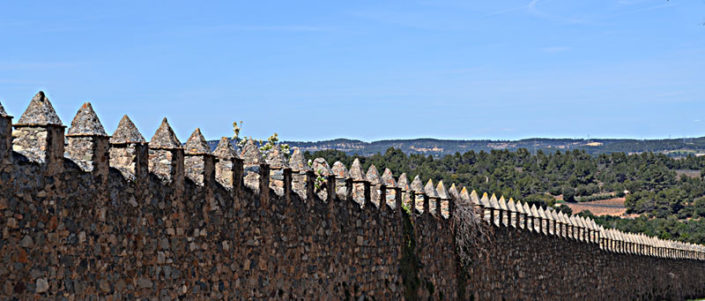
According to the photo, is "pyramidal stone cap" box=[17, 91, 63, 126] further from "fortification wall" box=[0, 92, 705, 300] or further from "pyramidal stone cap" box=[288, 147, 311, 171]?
"pyramidal stone cap" box=[288, 147, 311, 171]

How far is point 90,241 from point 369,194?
824cm

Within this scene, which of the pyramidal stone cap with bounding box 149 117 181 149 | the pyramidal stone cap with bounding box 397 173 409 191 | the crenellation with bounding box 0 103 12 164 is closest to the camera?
the crenellation with bounding box 0 103 12 164

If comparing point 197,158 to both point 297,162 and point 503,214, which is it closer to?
point 297,162

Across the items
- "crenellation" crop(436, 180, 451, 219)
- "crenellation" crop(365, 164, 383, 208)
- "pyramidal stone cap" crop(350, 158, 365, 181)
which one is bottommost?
"crenellation" crop(436, 180, 451, 219)

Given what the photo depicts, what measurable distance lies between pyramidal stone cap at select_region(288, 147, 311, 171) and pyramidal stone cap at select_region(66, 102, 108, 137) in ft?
17.0

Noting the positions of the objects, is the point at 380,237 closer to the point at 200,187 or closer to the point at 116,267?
the point at 200,187

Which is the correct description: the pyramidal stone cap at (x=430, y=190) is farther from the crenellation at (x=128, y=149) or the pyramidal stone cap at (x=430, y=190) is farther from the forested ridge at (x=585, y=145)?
the forested ridge at (x=585, y=145)

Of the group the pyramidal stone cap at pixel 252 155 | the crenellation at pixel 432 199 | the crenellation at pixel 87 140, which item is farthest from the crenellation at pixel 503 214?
the crenellation at pixel 87 140

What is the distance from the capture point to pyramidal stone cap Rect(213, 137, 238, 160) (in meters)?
12.0

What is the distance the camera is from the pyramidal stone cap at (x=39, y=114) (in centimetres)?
834

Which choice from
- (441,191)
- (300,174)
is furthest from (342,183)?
(441,191)

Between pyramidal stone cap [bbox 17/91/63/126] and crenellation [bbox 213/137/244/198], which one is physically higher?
pyramidal stone cap [bbox 17/91/63/126]

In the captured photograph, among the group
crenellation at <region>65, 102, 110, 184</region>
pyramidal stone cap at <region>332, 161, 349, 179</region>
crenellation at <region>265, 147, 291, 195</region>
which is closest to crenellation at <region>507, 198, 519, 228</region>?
pyramidal stone cap at <region>332, 161, 349, 179</region>

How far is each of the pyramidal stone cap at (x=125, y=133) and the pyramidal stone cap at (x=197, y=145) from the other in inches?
54.8
